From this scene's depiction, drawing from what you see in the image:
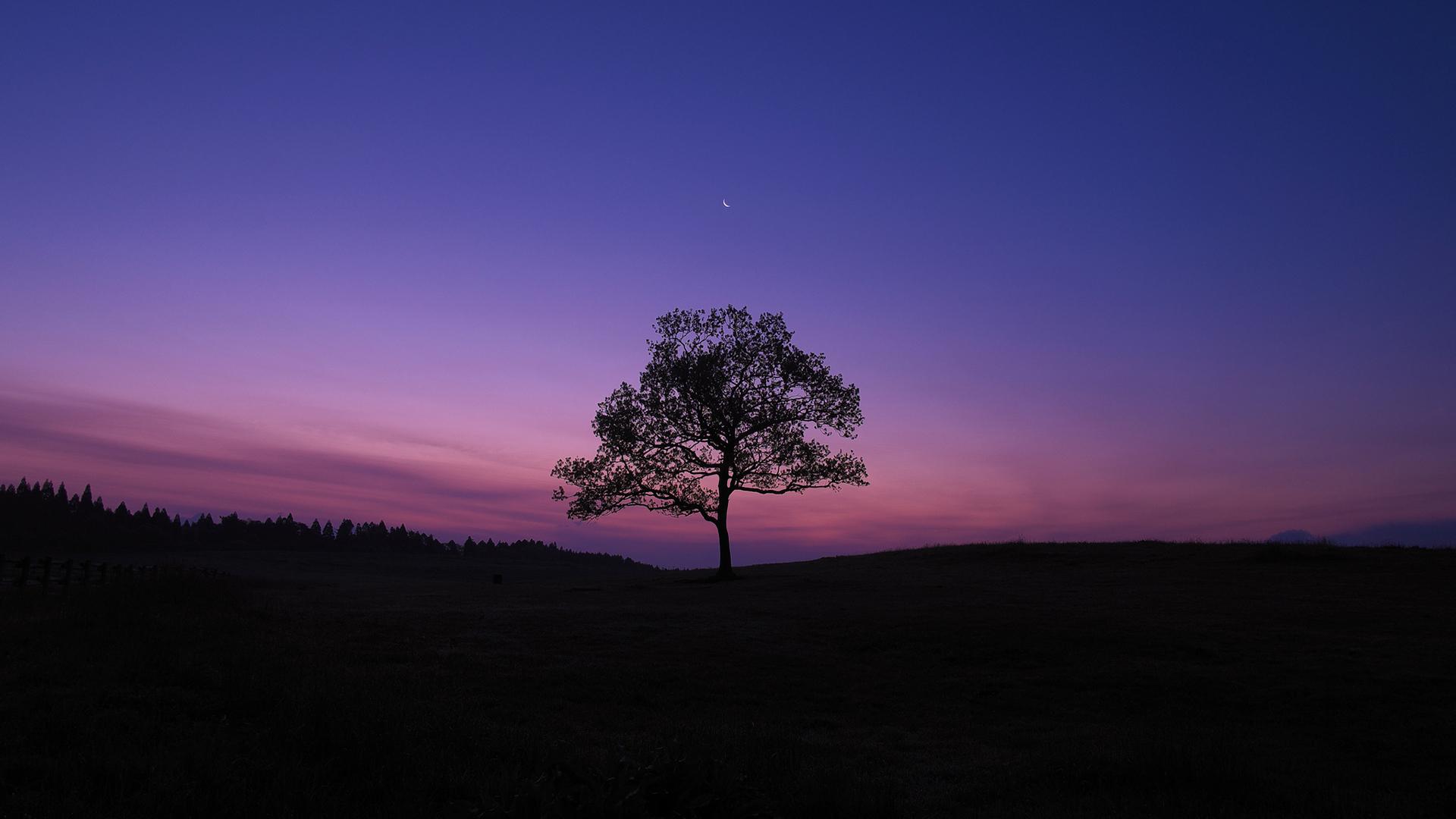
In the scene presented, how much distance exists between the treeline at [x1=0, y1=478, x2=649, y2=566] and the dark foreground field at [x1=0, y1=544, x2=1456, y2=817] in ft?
264

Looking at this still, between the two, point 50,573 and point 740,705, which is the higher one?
point 50,573

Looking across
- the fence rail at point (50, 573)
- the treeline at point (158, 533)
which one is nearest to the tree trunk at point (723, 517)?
the fence rail at point (50, 573)

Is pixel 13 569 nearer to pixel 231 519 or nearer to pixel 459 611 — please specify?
pixel 459 611

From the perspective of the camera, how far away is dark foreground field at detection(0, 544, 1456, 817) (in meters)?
7.89

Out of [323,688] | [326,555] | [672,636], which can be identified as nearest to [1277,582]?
[672,636]

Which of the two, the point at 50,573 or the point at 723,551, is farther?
the point at 723,551

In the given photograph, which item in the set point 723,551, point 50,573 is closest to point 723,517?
point 723,551

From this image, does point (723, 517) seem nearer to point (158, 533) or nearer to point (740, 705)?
point (740, 705)

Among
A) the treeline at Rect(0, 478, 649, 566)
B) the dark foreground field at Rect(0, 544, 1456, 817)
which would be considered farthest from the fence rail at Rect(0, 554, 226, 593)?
the treeline at Rect(0, 478, 649, 566)

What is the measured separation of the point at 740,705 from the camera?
582 inches

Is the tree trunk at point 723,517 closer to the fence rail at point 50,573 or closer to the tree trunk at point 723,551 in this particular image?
the tree trunk at point 723,551

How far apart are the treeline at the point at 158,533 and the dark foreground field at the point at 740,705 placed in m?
80.5

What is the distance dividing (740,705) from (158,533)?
109 meters

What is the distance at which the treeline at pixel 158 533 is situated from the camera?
85.9m
